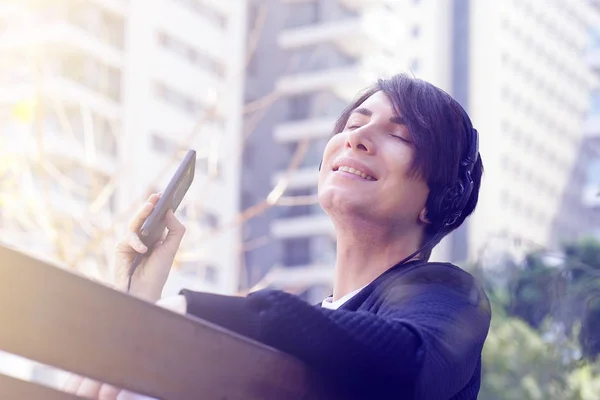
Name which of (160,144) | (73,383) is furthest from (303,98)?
(73,383)

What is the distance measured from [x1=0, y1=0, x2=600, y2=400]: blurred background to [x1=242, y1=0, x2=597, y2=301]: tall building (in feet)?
0.26

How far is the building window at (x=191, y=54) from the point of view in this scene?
34719mm

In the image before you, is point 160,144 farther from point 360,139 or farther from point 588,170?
point 360,139

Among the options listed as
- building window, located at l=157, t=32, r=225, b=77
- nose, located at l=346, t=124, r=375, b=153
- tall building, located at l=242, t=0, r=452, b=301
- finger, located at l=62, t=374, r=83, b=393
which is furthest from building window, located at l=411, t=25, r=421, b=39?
finger, located at l=62, t=374, r=83, b=393

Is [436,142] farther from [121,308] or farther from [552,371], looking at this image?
[552,371]

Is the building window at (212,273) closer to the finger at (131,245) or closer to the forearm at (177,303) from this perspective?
the finger at (131,245)

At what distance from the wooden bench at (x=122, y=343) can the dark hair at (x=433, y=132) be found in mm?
608

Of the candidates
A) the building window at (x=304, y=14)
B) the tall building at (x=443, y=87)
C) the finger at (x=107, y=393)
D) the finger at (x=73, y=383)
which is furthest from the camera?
the building window at (x=304, y=14)

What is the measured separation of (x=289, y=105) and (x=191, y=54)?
7.25 m

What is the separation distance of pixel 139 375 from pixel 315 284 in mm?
38202

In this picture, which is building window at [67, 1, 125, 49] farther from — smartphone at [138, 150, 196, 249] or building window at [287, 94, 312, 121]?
smartphone at [138, 150, 196, 249]

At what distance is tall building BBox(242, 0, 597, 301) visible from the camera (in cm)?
4034

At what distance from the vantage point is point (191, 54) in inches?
1394

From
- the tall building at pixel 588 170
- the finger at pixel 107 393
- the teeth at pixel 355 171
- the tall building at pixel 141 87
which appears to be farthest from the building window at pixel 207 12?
the finger at pixel 107 393
